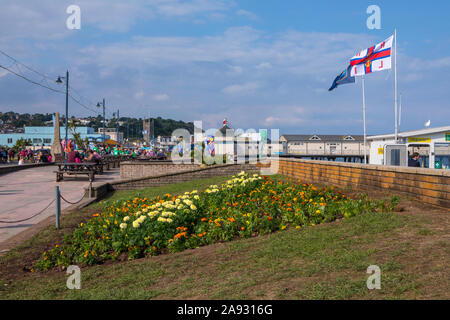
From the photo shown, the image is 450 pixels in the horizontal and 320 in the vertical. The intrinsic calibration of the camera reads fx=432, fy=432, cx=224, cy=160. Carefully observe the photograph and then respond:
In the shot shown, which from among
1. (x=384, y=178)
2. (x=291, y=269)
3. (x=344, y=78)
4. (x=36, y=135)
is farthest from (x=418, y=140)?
(x=36, y=135)

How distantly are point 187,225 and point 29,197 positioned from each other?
8951 mm

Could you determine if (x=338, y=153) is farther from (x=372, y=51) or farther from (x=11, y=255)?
(x=11, y=255)

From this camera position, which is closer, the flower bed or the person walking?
the flower bed

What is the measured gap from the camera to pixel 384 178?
8.84 metres

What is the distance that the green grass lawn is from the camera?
4.32 metres

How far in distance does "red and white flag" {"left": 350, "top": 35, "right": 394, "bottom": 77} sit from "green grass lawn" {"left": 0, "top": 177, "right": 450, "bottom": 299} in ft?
47.0

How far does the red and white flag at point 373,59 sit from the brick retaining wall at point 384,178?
311 inches

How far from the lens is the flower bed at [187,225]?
7148 millimetres

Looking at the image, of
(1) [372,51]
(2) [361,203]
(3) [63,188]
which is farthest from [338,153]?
(2) [361,203]

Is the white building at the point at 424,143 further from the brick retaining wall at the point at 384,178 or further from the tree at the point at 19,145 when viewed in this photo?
the tree at the point at 19,145

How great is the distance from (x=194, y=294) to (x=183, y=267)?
1.15 metres

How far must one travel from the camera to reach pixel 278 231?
728 centimetres

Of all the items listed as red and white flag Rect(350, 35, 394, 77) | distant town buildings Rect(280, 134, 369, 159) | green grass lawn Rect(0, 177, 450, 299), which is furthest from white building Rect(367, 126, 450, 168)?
distant town buildings Rect(280, 134, 369, 159)

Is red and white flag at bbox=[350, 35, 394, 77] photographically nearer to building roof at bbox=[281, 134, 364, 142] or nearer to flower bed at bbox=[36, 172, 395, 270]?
flower bed at bbox=[36, 172, 395, 270]
